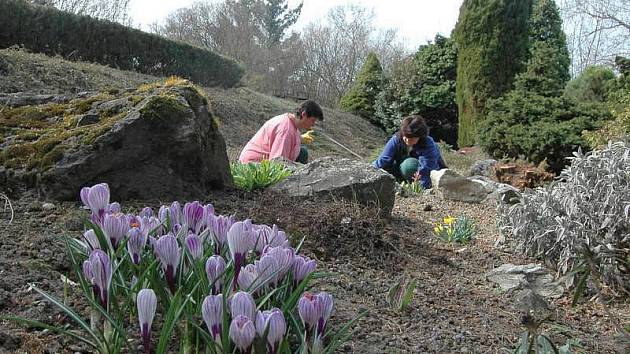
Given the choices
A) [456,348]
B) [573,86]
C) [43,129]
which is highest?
[573,86]

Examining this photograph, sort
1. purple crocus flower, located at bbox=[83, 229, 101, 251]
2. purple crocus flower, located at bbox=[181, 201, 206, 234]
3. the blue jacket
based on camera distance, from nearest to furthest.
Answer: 1. purple crocus flower, located at bbox=[83, 229, 101, 251]
2. purple crocus flower, located at bbox=[181, 201, 206, 234]
3. the blue jacket

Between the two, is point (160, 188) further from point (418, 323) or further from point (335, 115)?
point (335, 115)

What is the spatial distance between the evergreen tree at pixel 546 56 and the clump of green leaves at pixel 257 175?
9.65 m

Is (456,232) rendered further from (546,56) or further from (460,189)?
(546,56)

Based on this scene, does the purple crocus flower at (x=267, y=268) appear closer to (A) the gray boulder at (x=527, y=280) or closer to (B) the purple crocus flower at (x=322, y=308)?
(B) the purple crocus flower at (x=322, y=308)

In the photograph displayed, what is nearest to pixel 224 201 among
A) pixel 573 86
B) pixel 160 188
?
pixel 160 188

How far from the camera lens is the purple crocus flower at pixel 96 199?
1.79 m

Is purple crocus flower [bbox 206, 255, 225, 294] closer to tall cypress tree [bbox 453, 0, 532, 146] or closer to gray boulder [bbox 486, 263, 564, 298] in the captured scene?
gray boulder [bbox 486, 263, 564, 298]

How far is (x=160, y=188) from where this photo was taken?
322 centimetres

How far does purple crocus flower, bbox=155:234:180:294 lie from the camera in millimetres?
1517

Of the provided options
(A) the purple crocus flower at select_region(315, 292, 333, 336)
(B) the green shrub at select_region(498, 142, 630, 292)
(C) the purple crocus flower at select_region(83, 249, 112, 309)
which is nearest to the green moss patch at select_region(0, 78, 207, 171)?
(C) the purple crocus flower at select_region(83, 249, 112, 309)

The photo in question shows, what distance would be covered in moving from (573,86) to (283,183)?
1436cm

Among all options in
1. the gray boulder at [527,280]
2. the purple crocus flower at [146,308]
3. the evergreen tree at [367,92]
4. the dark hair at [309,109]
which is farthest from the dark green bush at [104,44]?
the purple crocus flower at [146,308]

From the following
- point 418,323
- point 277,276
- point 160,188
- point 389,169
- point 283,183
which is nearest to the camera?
point 277,276
